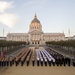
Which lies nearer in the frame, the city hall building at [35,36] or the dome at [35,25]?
the city hall building at [35,36]

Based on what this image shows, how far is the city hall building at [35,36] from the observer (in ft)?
561

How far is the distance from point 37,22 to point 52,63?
153 meters

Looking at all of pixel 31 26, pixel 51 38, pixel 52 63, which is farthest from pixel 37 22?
pixel 52 63

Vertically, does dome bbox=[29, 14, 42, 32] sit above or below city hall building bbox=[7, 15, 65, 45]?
above

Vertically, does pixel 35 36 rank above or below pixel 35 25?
below

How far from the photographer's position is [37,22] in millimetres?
180375

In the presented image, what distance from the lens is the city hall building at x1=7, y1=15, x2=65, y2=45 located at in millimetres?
171000

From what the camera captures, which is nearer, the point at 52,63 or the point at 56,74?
the point at 56,74

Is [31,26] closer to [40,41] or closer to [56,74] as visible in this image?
[40,41]

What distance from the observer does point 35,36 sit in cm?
17175

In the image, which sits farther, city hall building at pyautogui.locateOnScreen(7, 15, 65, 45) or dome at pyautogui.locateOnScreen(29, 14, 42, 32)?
dome at pyautogui.locateOnScreen(29, 14, 42, 32)

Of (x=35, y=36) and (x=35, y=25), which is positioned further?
(x=35, y=25)

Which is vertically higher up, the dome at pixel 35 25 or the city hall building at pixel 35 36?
the dome at pixel 35 25

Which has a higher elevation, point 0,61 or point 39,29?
point 39,29
